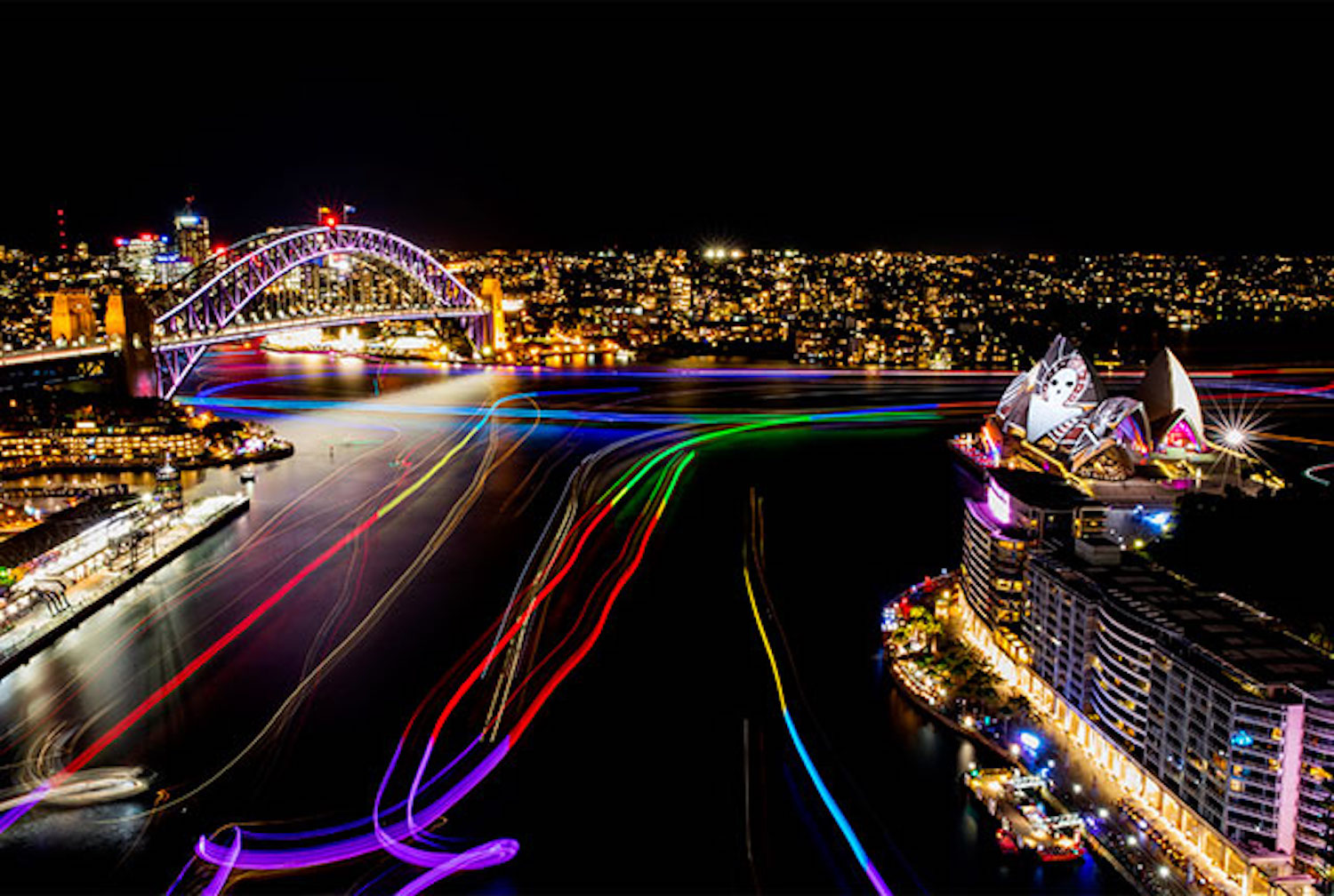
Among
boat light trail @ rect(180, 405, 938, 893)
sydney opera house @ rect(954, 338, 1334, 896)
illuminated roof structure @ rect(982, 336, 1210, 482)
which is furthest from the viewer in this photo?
illuminated roof structure @ rect(982, 336, 1210, 482)

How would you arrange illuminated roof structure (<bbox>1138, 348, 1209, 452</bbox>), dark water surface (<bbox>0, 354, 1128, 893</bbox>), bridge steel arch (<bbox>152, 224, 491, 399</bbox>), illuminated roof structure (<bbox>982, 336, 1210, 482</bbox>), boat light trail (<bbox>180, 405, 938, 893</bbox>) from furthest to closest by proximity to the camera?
bridge steel arch (<bbox>152, 224, 491, 399</bbox>) < illuminated roof structure (<bbox>1138, 348, 1209, 452</bbox>) < illuminated roof structure (<bbox>982, 336, 1210, 482</bbox>) < dark water surface (<bbox>0, 354, 1128, 893</bbox>) < boat light trail (<bbox>180, 405, 938, 893</bbox>)

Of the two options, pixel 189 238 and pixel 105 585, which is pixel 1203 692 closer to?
pixel 105 585

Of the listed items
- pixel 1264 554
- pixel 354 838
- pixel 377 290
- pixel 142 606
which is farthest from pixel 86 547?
pixel 377 290

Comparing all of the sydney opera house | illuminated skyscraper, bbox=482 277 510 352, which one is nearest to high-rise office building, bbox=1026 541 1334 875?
the sydney opera house

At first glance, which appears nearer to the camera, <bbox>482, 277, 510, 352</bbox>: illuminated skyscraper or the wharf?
the wharf

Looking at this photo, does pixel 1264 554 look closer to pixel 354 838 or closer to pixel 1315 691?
pixel 1315 691

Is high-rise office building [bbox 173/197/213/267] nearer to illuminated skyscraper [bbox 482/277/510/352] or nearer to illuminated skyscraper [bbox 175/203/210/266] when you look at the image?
illuminated skyscraper [bbox 175/203/210/266]
